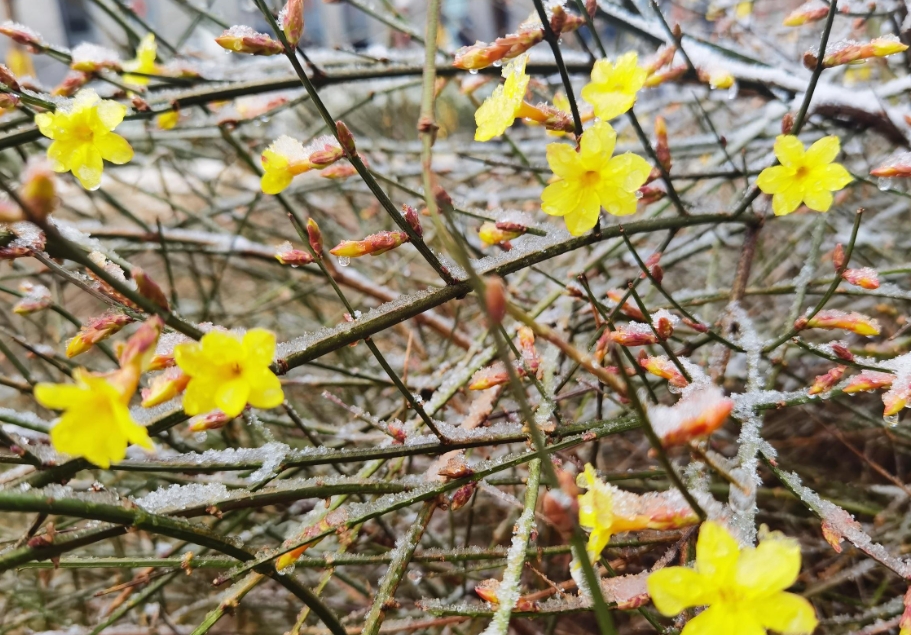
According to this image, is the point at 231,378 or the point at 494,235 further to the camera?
the point at 494,235

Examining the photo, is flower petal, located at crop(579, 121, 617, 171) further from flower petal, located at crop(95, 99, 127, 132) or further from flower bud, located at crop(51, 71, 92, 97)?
flower bud, located at crop(51, 71, 92, 97)

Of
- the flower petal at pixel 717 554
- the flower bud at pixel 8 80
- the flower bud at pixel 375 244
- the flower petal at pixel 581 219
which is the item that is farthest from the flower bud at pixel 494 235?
the flower bud at pixel 8 80

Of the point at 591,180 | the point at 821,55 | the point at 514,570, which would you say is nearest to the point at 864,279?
the point at 821,55

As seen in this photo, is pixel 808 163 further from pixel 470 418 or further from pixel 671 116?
pixel 671 116

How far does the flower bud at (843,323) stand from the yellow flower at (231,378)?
1.03 metres

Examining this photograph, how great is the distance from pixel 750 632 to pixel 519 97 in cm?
89

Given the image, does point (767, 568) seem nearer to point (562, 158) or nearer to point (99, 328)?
point (562, 158)

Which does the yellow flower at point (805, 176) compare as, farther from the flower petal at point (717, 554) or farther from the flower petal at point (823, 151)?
the flower petal at point (717, 554)

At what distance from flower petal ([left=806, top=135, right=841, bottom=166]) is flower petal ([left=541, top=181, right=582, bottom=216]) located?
1.76ft

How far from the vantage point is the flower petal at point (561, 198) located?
1.13 metres

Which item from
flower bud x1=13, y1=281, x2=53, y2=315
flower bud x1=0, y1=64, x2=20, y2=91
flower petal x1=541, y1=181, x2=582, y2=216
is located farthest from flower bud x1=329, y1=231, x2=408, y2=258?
flower bud x1=0, y1=64, x2=20, y2=91

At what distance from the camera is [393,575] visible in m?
1.08

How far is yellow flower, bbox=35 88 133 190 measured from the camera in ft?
3.98

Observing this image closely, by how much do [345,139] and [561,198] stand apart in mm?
406
